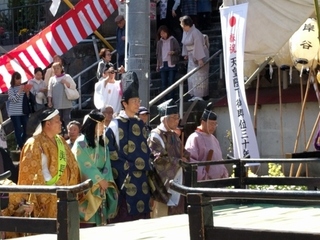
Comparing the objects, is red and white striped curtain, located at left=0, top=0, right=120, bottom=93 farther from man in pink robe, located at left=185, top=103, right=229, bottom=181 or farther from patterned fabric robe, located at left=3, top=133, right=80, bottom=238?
patterned fabric robe, located at left=3, top=133, right=80, bottom=238

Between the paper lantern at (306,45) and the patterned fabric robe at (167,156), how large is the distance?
2.87 meters

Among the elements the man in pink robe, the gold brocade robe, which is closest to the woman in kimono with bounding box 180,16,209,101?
the man in pink robe

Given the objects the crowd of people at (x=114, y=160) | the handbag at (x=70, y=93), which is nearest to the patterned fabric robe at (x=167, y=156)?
the crowd of people at (x=114, y=160)

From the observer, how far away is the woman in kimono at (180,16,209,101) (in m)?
15.3

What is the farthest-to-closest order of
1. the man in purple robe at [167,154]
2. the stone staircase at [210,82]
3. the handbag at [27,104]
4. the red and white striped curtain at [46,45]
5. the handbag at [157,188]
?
1. the handbag at [27,104]
2. the red and white striped curtain at [46,45]
3. the stone staircase at [210,82]
4. the man in purple robe at [167,154]
5. the handbag at [157,188]

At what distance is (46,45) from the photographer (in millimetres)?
15258

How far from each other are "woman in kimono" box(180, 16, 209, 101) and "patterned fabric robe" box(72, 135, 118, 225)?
6.57 m

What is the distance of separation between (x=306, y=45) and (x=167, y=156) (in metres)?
3.22

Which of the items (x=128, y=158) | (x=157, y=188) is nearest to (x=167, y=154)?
(x=157, y=188)

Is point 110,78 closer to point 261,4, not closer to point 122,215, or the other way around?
point 261,4

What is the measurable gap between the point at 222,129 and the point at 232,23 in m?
4.81

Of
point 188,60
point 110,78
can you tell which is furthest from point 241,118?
point 188,60

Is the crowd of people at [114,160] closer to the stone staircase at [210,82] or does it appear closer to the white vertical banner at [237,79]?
the white vertical banner at [237,79]

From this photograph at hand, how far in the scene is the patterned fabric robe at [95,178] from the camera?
858 cm
